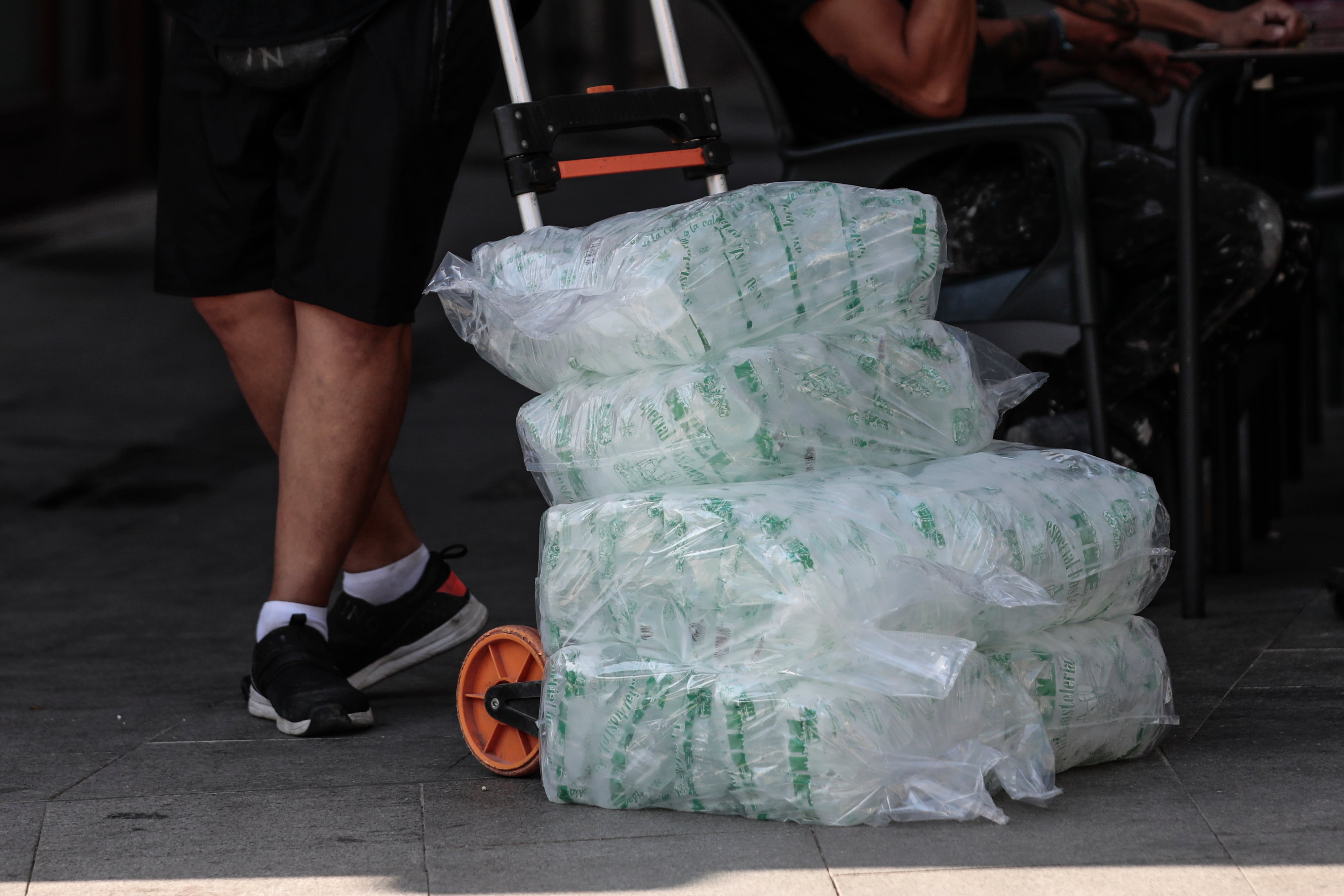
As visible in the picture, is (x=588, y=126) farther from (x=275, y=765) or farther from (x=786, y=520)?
(x=275, y=765)

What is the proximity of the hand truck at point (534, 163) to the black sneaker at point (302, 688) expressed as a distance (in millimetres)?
171

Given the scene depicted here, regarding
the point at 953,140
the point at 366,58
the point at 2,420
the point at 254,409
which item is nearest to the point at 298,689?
the point at 254,409

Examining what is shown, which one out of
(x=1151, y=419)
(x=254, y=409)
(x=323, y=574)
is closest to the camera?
(x=323, y=574)

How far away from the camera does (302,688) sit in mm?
1862

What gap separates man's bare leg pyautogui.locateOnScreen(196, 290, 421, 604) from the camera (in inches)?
80.5

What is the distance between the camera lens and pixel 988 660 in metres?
1.46

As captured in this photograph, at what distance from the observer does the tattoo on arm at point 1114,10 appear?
2.33m

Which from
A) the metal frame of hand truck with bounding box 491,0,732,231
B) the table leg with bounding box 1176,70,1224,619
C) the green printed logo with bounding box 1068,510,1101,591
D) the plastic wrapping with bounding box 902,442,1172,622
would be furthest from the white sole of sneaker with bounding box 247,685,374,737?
the table leg with bounding box 1176,70,1224,619

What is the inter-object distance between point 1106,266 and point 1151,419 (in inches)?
10.0

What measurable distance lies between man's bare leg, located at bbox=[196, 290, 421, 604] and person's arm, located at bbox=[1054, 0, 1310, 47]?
4.07 feet

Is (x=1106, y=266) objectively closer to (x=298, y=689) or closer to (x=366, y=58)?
(x=366, y=58)

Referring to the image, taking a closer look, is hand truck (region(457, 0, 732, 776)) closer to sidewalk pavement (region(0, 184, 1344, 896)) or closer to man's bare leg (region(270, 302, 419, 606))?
sidewalk pavement (region(0, 184, 1344, 896))

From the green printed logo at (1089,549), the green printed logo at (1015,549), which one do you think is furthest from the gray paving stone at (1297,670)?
the green printed logo at (1015,549)

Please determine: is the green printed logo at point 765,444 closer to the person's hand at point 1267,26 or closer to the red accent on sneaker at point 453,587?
the red accent on sneaker at point 453,587
